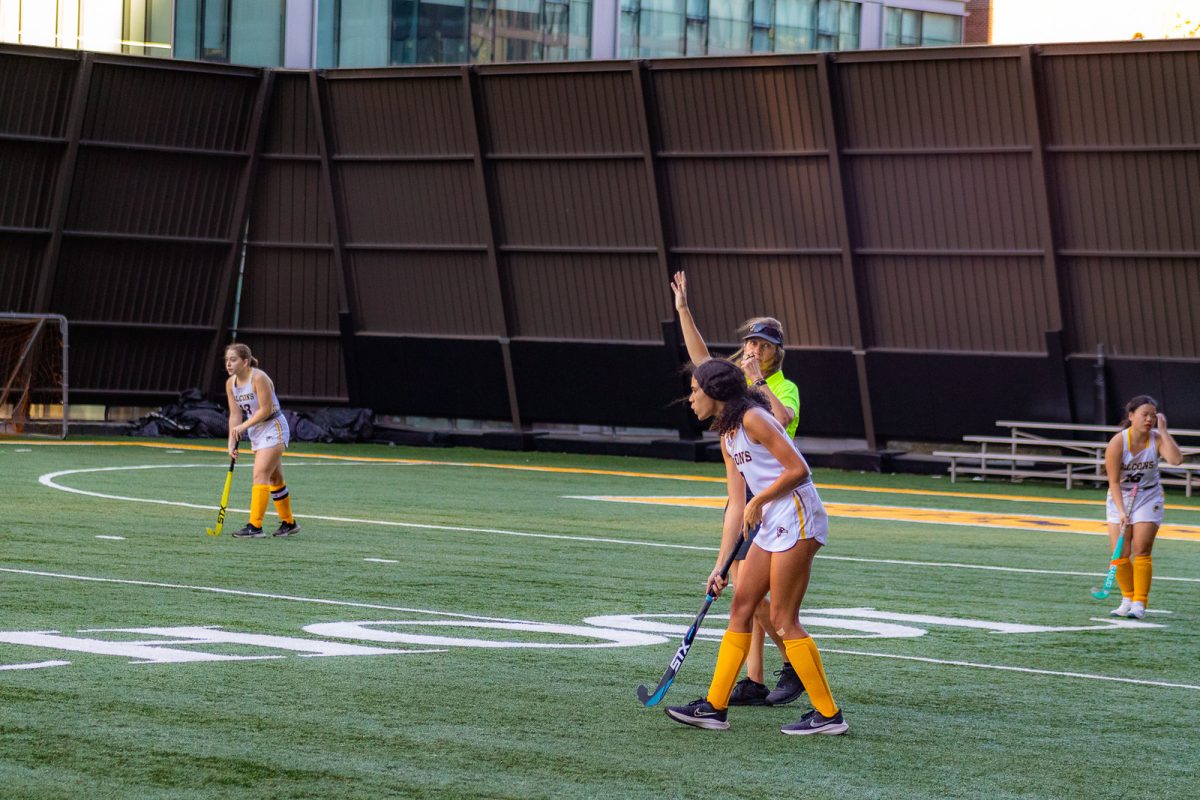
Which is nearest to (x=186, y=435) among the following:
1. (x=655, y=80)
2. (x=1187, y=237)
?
(x=655, y=80)

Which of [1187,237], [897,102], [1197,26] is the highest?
[1197,26]

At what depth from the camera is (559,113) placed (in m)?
33.5

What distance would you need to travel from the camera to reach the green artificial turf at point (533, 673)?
674cm

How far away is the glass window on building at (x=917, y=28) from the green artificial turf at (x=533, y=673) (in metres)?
34.1

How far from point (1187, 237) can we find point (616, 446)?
1198 centimetres

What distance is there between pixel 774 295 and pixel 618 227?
3368mm

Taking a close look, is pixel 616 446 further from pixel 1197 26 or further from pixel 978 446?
pixel 1197 26

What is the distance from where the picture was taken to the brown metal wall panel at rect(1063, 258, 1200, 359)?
2891 centimetres

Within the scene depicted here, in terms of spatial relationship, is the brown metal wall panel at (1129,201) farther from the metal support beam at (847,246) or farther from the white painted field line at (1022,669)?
the white painted field line at (1022,669)

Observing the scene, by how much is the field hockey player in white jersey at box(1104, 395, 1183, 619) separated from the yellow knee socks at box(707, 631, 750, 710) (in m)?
6.23

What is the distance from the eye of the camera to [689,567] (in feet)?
51.6

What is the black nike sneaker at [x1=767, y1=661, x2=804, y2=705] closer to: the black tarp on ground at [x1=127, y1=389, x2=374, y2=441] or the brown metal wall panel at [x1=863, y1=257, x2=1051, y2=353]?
the brown metal wall panel at [x1=863, y1=257, x2=1051, y2=353]

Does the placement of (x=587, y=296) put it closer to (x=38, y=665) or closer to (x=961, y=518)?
(x=961, y=518)

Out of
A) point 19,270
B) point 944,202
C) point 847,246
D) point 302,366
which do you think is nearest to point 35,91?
point 19,270
